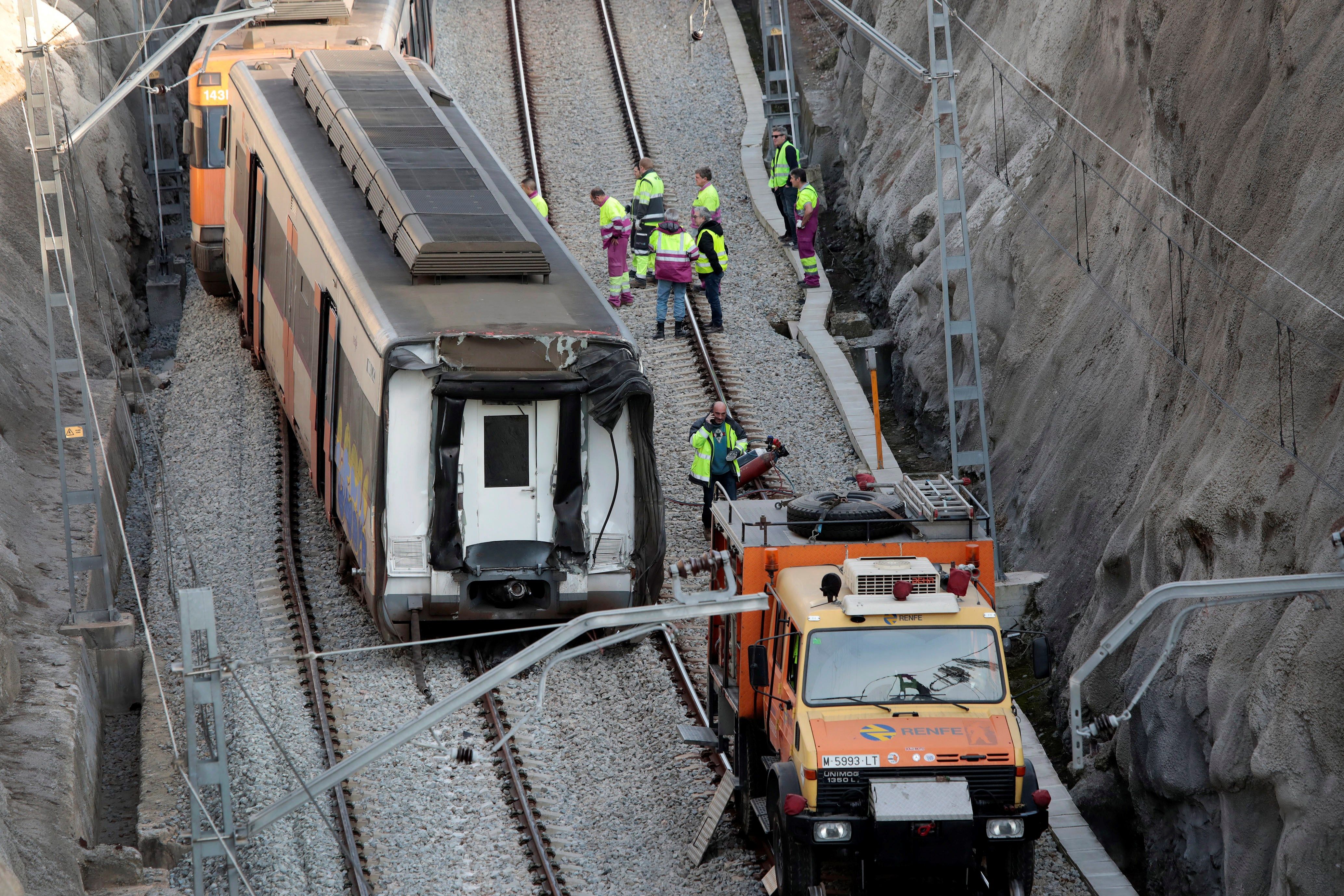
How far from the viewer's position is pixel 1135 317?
1702 cm

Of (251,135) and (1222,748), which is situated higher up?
(251,135)

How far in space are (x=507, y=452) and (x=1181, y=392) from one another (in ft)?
20.1

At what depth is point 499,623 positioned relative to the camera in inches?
631

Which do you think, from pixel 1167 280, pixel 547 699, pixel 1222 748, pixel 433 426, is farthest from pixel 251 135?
pixel 1222 748

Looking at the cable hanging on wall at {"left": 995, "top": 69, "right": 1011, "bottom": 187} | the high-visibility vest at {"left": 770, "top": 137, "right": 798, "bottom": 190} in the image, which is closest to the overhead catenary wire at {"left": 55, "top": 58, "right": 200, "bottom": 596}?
the high-visibility vest at {"left": 770, "top": 137, "right": 798, "bottom": 190}

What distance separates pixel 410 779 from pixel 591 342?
4147 millimetres

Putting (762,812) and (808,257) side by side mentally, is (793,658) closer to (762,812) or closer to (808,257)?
(762,812)

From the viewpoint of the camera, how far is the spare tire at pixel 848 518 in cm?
1238

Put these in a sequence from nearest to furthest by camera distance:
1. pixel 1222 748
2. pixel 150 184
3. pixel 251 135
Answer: pixel 1222 748 → pixel 251 135 → pixel 150 184

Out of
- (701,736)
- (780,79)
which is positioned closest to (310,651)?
(701,736)

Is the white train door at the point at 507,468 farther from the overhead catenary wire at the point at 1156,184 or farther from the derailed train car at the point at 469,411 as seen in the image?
the overhead catenary wire at the point at 1156,184

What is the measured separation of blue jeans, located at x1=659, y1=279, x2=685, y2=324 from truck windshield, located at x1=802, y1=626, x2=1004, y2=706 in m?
11.8

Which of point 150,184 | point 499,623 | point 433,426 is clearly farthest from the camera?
point 150,184

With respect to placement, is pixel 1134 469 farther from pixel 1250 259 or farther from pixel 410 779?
pixel 410 779
